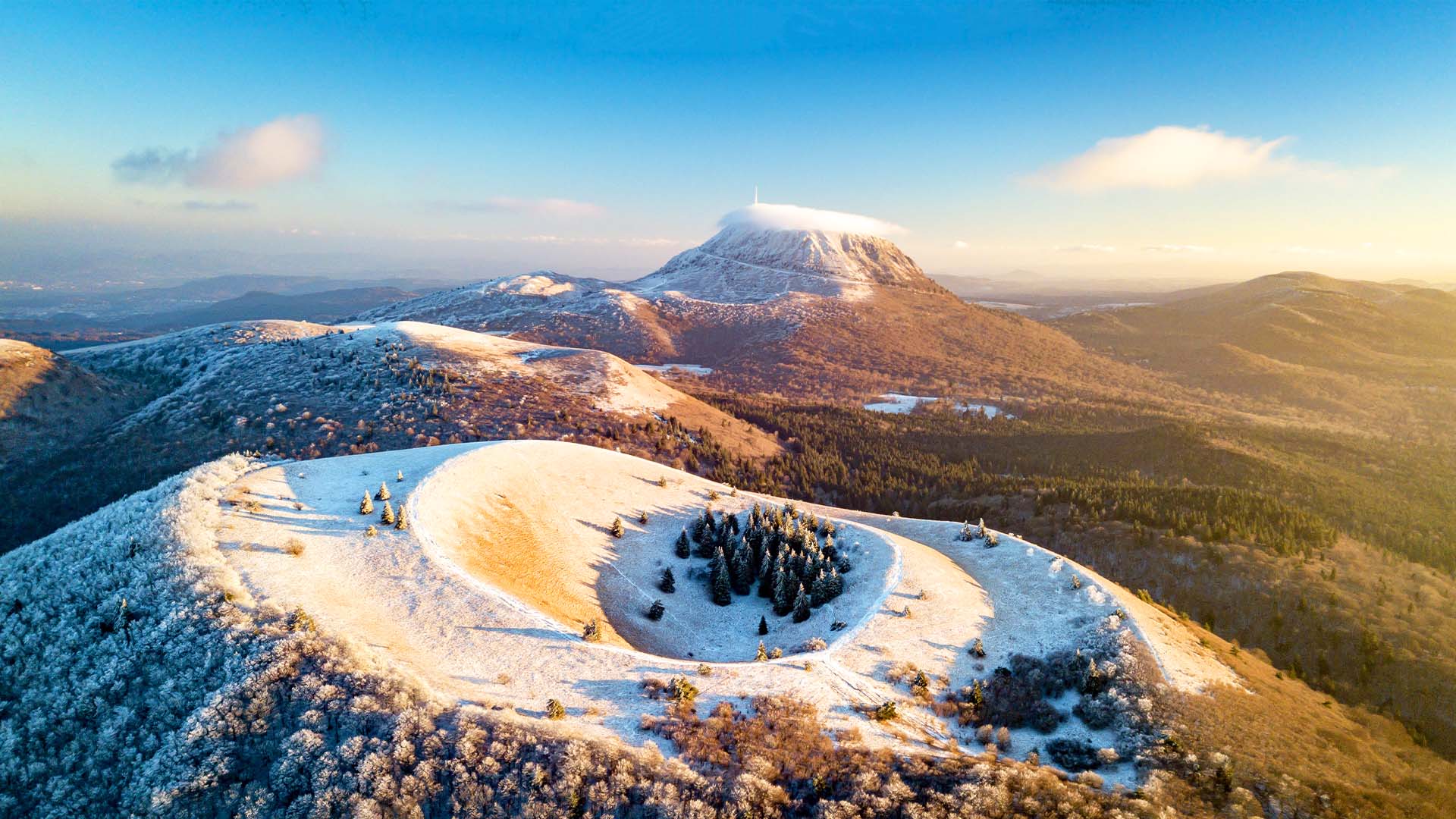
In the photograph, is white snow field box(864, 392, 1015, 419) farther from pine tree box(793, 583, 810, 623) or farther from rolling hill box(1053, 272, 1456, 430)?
pine tree box(793, 583, 810, 623)

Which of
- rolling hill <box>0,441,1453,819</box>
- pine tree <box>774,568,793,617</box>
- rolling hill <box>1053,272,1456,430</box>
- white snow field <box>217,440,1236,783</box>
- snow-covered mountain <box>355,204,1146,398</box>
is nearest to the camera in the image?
rolling hill <box>0,441,1453,819</box>

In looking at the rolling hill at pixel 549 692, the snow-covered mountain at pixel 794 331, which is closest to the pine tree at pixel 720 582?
the rolling hill at pixel 549 692

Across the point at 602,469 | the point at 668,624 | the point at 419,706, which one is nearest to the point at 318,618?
the point at 419,706

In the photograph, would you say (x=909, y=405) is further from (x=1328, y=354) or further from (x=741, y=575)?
(x=1328, y=354)

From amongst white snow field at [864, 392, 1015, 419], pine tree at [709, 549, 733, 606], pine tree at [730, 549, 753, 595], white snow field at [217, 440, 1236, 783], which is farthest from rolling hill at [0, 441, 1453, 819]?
white snow field at [864, 392, 1015, 419]

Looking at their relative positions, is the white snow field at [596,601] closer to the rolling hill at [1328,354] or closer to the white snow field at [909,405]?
the white snow field at [909,405]

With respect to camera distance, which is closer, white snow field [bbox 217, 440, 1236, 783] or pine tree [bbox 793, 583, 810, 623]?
white snow field [bbox 217, 440, 1236, 783]
